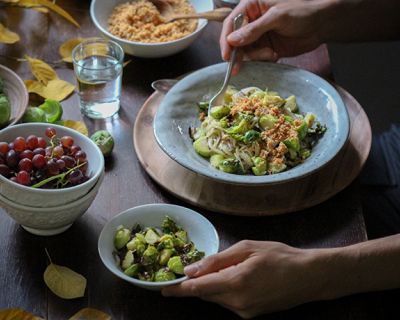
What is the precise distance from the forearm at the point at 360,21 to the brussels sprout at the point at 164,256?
0.78m

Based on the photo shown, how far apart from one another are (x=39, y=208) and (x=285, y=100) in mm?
624

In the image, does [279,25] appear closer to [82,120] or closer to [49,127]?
[82,120]

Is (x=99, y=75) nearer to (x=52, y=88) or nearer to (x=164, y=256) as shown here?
(x=52, y=88)

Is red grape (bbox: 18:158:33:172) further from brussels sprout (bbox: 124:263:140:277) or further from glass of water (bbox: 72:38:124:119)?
glass of water (bbox: 72:38:124:119)

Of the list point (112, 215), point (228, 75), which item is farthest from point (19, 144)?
point (228, 75)

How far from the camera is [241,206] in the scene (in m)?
1.23

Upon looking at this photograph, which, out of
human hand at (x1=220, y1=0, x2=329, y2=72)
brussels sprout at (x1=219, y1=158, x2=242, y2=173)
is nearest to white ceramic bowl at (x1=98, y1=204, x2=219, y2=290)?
brussels sprout at (x1=219, y1=158, x2=242, y2=173)

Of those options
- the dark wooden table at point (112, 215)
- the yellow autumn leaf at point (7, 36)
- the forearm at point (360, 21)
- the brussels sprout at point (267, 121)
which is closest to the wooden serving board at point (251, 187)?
the dark wooden table at point (112, 215)

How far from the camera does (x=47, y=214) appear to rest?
107cm

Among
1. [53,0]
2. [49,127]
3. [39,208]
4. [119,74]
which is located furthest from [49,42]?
[39,208]

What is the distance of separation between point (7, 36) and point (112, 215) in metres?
0.66

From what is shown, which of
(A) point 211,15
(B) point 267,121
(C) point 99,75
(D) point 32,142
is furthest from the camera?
(A) point 211,15

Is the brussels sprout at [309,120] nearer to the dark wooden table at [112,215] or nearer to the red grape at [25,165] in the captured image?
the dark wooden table at [112,215]

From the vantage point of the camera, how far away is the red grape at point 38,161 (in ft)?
3.48
